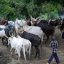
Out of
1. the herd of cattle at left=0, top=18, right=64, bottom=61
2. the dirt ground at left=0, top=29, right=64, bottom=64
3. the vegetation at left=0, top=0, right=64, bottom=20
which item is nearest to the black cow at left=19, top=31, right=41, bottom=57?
the herd of cattle at left=0, top=18, right=64, bottom=61

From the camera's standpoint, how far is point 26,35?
14094 millimetres

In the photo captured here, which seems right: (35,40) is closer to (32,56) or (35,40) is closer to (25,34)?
(32,56)

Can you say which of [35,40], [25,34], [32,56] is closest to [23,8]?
[25,34]

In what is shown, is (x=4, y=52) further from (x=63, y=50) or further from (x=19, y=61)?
(x=63, y=50)

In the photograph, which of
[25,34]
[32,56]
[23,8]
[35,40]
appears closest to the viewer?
[35,40]

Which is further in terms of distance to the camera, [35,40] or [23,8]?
[23,8]

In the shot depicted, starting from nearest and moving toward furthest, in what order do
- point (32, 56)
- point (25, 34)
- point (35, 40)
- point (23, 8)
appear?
point (35, 40), point (32, 56), point (25, 34), point (23, 8)

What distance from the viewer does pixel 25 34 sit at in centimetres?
1426

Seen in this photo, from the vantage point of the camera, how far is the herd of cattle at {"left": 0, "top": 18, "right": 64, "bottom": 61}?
13016 mm

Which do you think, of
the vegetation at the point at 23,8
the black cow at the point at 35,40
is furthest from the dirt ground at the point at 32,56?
the vegetation at the point at 23,8

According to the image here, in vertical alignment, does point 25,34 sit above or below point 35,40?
above

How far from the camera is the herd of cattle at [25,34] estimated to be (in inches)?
512

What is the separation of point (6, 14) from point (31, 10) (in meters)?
2.38

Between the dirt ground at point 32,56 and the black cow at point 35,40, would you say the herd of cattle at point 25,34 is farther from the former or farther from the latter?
the dirt ground at point 32,56
